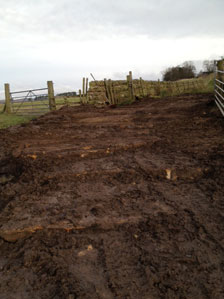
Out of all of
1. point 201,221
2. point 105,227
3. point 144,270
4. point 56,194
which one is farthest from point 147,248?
point 56,194

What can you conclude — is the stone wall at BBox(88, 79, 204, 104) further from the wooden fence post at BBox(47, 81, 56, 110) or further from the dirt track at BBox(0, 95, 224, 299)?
the dirt track at BBox(0, 95, 224, 299)

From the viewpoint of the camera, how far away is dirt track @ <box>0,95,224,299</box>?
172cm

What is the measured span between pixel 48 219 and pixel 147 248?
1079 mm

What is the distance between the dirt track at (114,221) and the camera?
1719 mm

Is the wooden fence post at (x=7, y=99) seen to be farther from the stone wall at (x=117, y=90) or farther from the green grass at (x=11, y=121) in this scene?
the stone wall at (x=117, y=90)

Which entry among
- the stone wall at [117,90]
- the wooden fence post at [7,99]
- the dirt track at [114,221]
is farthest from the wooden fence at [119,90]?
the dirt track at [114,221]

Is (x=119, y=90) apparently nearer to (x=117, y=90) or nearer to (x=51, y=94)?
(x=117, y=90)

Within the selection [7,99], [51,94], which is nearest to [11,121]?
[51,94]

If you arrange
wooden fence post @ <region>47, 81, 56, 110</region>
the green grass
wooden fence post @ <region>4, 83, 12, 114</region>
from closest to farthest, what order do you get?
the green grass → wooden fence post @ <region>47, 81, 56, 110</region> → wooden fence post @ <region>4, 83, 12, 114</region>

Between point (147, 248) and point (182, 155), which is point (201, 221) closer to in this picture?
point (147, 248)

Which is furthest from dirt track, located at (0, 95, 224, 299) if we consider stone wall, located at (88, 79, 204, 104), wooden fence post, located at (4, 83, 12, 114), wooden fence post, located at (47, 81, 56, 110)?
wooden fence post, located at (4, 83, 12, 114)

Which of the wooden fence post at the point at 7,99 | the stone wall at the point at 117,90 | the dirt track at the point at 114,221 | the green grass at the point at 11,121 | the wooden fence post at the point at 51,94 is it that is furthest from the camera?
the stone wall at the point at 117,90

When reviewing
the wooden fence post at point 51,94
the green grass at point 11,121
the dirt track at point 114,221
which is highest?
the wooden fence post at point 51,94

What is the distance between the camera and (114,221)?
2.35 meters
